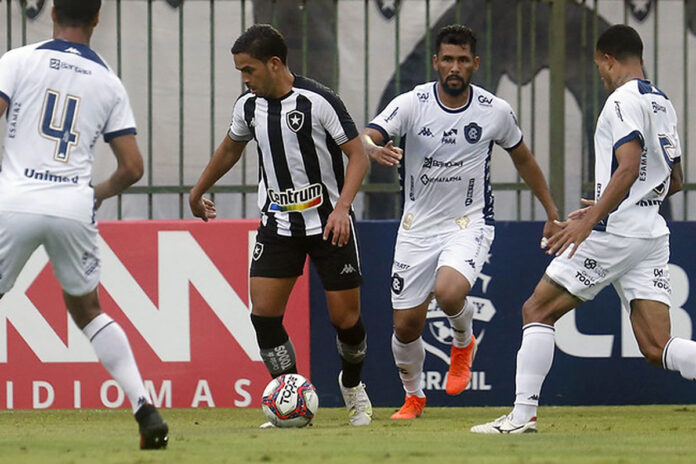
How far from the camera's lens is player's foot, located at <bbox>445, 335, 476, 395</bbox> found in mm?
8750

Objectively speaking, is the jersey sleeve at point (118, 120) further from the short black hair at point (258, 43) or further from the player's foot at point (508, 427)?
the player's foot at point (508, 427)

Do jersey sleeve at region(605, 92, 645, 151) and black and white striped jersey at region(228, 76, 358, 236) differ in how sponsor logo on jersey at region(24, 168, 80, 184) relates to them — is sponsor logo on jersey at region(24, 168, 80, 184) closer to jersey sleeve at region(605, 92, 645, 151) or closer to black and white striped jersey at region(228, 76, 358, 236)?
black and white striped jersey at region(228, 76, 358, 236)

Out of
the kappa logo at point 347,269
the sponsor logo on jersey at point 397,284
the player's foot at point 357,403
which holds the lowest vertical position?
the player's foot at point 357,403

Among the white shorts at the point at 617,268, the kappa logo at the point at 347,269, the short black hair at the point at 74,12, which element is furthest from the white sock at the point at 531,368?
the short black hair at the point at 74,12

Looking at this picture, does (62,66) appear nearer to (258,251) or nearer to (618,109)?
(258,251)

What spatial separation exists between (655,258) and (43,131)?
3.20 m

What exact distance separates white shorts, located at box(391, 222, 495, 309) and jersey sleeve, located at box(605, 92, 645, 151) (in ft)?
5.50

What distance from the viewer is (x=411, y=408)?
8.70 metres

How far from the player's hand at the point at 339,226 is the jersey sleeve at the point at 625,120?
4.94ft

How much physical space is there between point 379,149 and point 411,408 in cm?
189

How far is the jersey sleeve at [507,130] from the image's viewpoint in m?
8.55

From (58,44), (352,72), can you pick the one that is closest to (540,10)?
(352,72)

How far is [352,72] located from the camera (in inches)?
397

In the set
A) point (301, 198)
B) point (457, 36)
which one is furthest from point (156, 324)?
point (457, 36)
